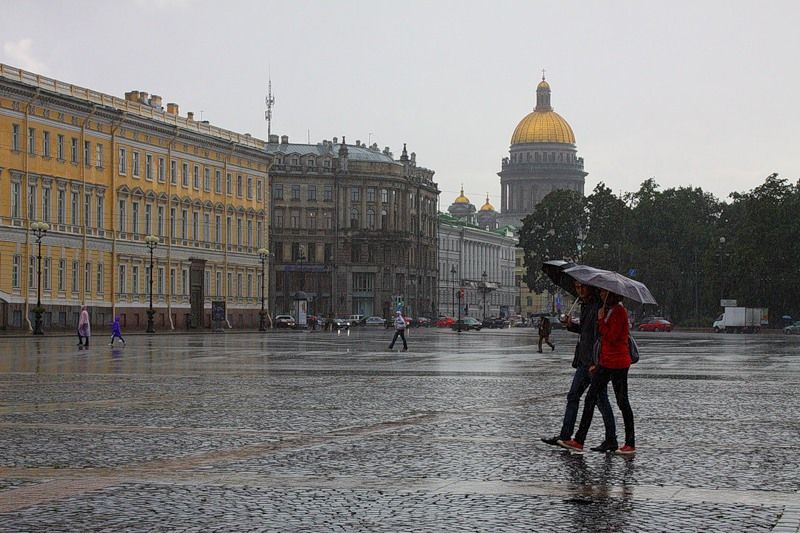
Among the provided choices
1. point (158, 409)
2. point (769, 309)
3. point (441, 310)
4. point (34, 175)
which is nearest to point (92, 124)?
point (34, 175)

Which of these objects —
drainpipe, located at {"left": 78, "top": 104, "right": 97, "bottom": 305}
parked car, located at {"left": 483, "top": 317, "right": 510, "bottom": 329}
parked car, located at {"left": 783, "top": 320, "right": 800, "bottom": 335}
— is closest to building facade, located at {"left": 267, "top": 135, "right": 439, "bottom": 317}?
parked car, located at {"left": 483, "top": 317, "right": 510, "bottom": 329}

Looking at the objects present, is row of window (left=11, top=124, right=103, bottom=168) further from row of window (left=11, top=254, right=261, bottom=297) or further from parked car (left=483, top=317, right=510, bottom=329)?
parked car (left=483, top=317, right=510, bottom=329)

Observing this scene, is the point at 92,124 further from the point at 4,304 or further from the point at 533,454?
the point at 533,454

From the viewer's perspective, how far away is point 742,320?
4262 inches

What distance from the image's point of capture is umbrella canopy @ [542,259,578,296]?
55.0 ft

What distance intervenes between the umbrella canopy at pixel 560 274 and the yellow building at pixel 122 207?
6427cm

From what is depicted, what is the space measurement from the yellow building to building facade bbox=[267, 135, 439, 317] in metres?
39.3

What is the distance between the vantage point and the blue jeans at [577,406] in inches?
617

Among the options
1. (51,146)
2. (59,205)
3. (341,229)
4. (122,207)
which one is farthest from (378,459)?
(341,229)

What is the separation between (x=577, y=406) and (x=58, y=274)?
70739mm

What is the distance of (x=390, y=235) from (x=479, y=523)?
490 ft

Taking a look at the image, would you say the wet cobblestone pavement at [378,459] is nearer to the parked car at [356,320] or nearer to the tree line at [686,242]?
the tree line at [686,242]

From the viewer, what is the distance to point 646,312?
142 metres

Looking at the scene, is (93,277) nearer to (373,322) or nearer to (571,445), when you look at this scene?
(373,322)
